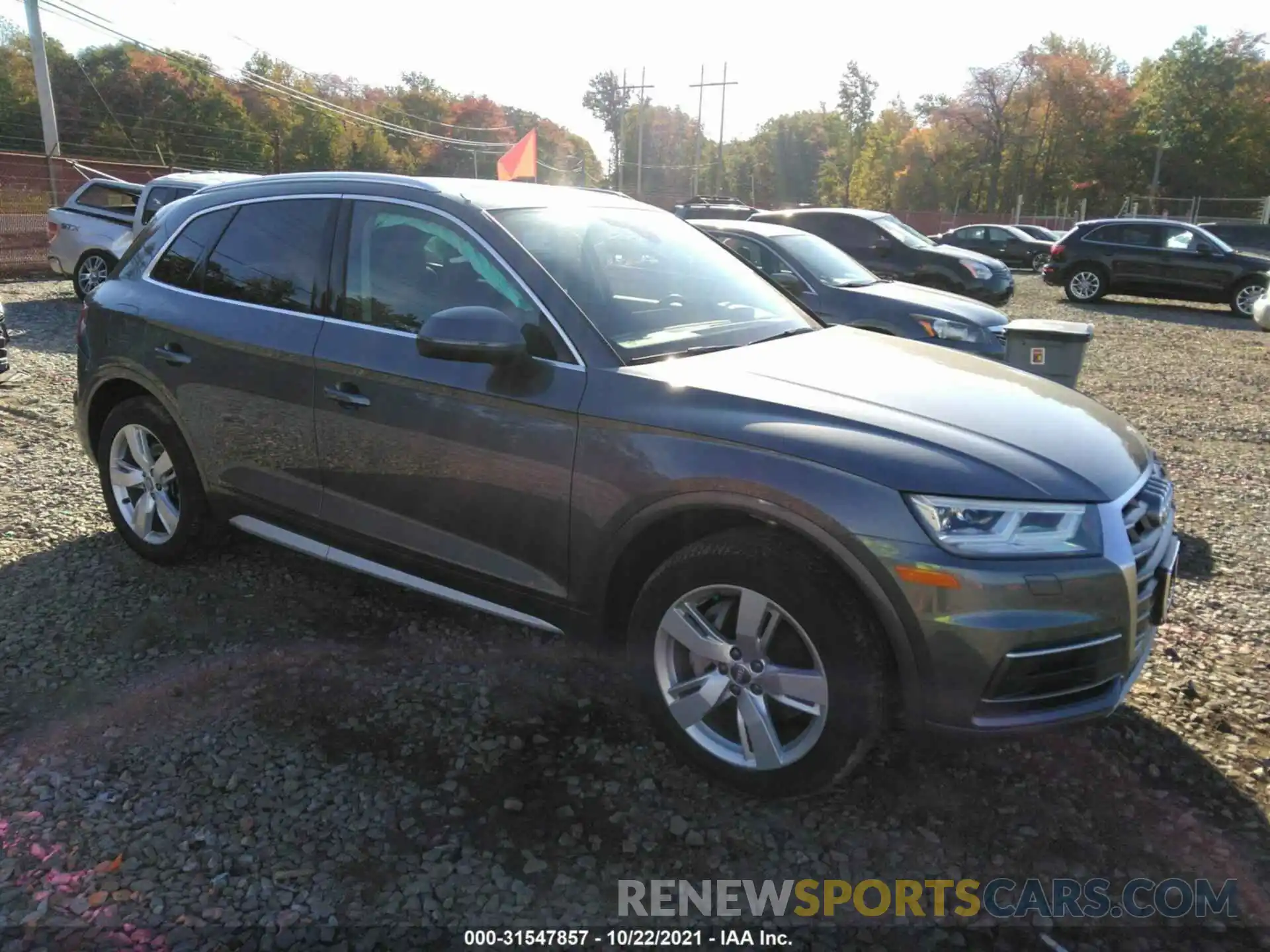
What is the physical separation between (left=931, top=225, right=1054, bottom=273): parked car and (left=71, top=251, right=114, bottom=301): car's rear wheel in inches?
930

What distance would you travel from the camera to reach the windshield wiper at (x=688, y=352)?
2.95 meters

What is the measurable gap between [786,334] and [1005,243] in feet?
94.7

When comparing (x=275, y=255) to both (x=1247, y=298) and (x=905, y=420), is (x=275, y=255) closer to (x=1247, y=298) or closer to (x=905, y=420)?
(x=905, y=420)

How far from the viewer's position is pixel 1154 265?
16516mm

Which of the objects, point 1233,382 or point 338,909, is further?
point 1233,382

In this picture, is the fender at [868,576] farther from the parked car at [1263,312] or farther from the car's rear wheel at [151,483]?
the parked car at [1263,312]

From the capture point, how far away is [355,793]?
9.11 feet

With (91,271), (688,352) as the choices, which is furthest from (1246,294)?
(91,271)

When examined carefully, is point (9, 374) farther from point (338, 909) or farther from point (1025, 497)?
point (1025, 497)

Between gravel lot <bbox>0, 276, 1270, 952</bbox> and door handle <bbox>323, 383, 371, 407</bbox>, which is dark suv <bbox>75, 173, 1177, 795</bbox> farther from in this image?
gravel lot <bbox>0, 276, 1270, 952</bbox>

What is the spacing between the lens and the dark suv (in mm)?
2383

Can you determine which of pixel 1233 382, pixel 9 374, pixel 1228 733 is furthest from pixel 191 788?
pixel 1233 382

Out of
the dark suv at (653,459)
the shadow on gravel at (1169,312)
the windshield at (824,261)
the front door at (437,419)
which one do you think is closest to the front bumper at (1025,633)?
the dark suv at (653,459)

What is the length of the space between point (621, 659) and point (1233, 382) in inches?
366
